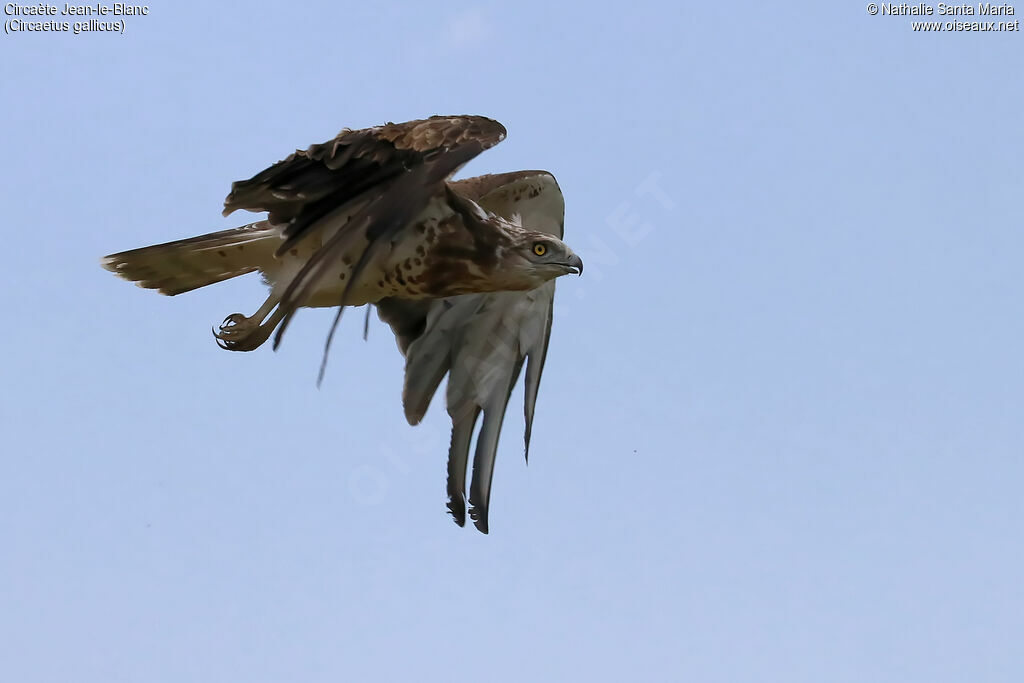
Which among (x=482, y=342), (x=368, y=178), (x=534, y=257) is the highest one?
(x=368, y=178)

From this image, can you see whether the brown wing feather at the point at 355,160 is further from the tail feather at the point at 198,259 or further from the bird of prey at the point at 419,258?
the tail feather at the point at 198,259

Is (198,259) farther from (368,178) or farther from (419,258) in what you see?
(368,178)

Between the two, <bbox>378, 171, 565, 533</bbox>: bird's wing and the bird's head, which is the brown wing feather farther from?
<bbox>378, 171, 565, 533</bbox>: bird's wing

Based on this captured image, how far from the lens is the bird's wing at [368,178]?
6547mm

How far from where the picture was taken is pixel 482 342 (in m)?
8.96

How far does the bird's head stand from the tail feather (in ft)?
4.94

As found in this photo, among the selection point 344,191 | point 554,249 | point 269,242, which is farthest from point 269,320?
point 554,249

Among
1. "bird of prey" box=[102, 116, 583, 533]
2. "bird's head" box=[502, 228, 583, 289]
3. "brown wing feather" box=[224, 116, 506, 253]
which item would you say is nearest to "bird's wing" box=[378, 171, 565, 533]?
"bird of prey" box=[102, 116, 583, 533]

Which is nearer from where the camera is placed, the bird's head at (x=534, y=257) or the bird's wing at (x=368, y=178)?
the bird's wing at (x=368, y=178)

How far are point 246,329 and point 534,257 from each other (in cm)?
187

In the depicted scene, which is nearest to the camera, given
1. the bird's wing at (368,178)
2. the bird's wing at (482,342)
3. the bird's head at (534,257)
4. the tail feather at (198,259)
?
the bird's wing at (368,178)

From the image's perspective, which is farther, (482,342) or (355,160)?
(482,342)

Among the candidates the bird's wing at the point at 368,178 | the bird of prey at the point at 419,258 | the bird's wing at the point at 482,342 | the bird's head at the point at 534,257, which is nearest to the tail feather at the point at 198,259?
the bird of prey at the point at 419,258

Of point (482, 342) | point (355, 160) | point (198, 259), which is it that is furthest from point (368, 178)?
point (482, 342)
